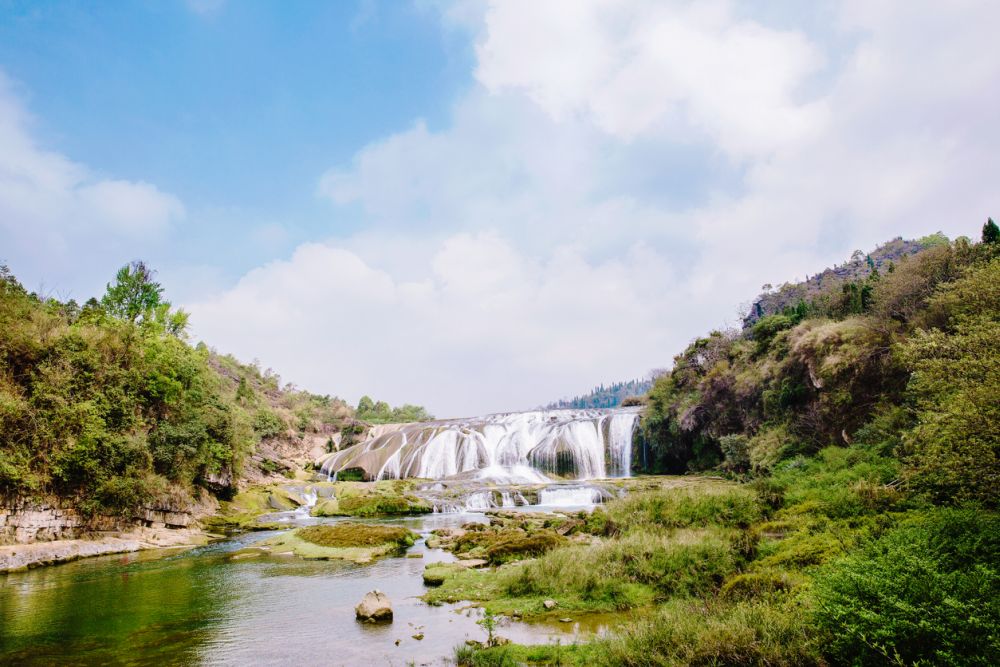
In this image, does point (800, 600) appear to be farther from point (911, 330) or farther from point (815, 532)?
point (911, 330)

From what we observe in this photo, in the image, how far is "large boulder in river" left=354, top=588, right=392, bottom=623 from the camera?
32.3 feet

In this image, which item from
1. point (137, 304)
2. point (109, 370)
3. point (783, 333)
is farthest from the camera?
point (137, 304)

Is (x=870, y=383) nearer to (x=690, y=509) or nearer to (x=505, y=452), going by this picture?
(x=690, y=509)

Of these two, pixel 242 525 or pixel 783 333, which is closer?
pixel 242 525

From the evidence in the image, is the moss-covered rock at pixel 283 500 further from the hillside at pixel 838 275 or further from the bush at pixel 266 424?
the hillside at pixel 838 275

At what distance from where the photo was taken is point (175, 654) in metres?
8.49

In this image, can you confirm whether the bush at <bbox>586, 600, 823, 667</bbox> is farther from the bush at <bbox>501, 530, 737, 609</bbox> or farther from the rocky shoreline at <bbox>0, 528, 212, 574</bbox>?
the rocky shoreline at <bbox>0, 528, 212, 574</bbox>

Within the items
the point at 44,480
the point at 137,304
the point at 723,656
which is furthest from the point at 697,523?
the point at 137,304

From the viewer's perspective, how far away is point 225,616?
10680 millimetres

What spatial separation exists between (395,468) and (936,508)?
39.4 meters

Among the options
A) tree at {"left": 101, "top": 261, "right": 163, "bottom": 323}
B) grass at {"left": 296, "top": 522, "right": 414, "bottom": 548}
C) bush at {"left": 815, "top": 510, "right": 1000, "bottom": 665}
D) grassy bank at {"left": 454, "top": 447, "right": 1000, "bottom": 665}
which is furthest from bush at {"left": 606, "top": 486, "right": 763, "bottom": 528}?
tree at {"left": 101, "top": 261, "right": 163, "bottom": 323}

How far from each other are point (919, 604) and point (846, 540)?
13.8 ft

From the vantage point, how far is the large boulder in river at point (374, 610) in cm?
986

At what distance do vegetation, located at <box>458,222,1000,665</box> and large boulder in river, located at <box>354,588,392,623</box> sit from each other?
4.43ft
